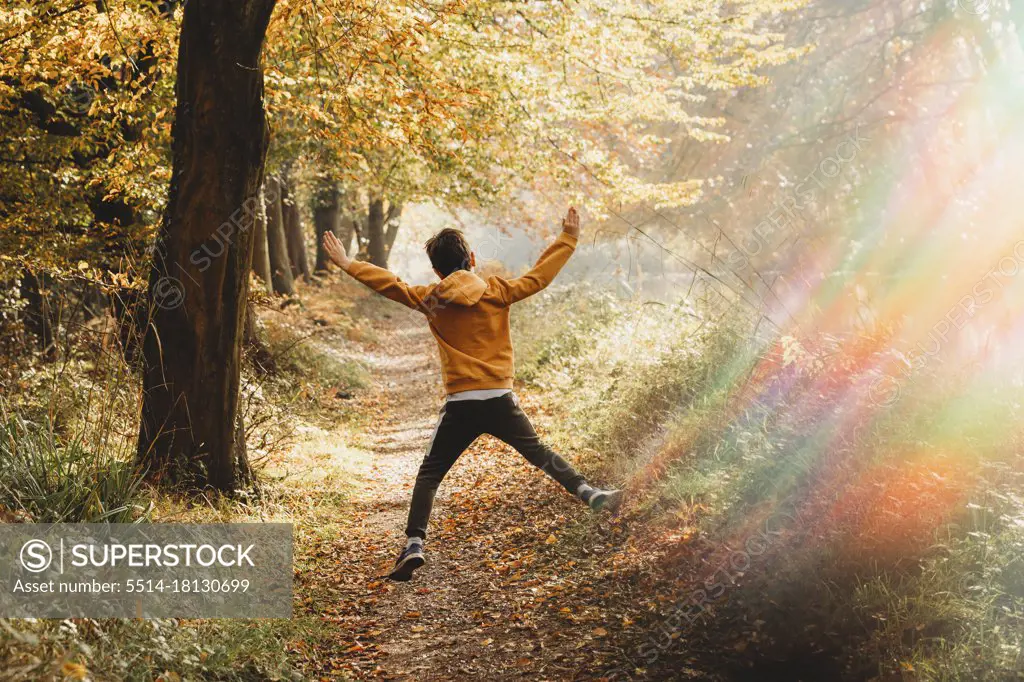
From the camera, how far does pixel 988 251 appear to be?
14.3 meters

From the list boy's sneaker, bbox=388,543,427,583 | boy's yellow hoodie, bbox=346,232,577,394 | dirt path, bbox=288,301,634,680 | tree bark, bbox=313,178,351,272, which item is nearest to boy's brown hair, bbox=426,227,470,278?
boy's yellow hoodie, bbox=346,232,577,394

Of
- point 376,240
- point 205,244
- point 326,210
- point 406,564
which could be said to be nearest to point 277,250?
point 326,210

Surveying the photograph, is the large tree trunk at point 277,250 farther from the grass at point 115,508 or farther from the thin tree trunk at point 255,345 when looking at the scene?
the grass at point 115,508

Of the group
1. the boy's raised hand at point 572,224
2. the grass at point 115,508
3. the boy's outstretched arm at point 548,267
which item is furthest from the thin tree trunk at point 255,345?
the boy's raised hand at point 572,224

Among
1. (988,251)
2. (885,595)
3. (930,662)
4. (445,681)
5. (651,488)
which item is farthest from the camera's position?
(988,251)

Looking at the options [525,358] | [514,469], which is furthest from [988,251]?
[514,469]

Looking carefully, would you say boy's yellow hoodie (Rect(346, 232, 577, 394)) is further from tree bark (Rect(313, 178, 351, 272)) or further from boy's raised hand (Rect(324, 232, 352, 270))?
tree bark (Rect(313, 178, 351, 272))

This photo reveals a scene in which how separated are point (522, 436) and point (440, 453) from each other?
0.54 m

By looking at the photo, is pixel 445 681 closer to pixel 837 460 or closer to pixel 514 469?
pixel 837 460

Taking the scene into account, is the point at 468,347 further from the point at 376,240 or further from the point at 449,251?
the point at 376,240

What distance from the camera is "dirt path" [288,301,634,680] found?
14.8 ft

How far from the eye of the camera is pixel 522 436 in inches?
190

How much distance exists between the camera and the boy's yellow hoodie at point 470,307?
469 centimetres

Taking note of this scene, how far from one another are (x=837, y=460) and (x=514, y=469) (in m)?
3.91
